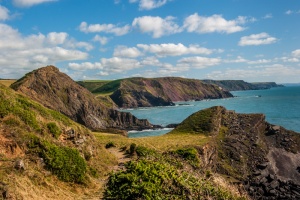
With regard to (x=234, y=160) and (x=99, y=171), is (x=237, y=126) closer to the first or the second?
(x=234, y=160)

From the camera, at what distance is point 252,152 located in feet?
185

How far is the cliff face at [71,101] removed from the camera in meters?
113

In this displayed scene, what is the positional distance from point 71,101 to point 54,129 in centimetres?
10269

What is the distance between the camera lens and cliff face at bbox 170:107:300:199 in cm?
4336

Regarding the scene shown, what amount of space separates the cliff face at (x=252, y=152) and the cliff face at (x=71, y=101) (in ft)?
172

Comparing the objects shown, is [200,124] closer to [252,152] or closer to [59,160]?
[252,152]

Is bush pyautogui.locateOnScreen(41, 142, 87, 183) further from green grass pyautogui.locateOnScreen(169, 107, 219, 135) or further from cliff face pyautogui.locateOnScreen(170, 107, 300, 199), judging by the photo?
green grass pyautogui.locateOnScreen(169, 107, 219, 135)

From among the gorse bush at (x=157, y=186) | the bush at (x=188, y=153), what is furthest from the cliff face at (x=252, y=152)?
Answer: the gorse bush at (x=157, y=186)

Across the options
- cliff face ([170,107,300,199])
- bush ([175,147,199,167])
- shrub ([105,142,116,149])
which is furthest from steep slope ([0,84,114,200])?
cliff face ([170,107,300,199])

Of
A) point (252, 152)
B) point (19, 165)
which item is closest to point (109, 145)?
point (19, 165)

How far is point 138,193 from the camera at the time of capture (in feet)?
51.7

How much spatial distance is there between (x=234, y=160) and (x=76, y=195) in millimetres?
39839

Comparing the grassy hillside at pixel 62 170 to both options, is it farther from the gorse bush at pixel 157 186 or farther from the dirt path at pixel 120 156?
the dirt path at pixel 120 156

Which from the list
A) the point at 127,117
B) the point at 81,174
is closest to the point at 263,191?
the point at 81,174
